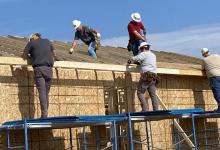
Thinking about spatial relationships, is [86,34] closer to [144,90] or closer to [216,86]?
[144,90]

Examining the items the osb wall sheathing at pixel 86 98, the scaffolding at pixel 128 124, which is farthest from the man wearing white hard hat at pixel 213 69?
the osb wall sheathing at pixel 86 98

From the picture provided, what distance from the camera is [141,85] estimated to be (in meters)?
11.5

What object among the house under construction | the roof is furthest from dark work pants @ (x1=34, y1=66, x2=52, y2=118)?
the roof

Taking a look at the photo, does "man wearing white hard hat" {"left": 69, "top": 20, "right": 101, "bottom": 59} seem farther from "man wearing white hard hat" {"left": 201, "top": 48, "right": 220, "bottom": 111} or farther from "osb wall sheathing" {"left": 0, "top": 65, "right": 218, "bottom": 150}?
"man wearing white hard hat" {"left": 201, "top": 48, "right": 220, "bottom": 111}

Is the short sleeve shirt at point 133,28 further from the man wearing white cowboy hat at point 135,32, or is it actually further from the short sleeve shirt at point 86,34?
Result: the short sleeve shirt at point 86,34

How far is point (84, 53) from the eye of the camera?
13984mm

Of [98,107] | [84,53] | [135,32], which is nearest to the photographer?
[98,107]

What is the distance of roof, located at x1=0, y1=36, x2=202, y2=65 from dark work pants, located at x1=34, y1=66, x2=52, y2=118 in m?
0.86

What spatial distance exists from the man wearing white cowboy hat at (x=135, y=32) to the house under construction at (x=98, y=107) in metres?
0.64

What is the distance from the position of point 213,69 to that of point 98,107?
115 inches

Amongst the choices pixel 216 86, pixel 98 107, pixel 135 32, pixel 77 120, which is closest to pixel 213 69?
pixel 216 86

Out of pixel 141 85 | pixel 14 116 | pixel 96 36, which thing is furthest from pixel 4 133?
pixel 96 36

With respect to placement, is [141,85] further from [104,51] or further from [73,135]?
[104,51]

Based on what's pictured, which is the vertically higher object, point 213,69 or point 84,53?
point 84,53
